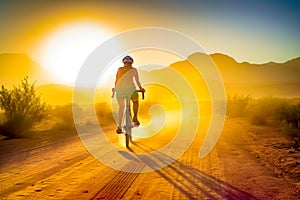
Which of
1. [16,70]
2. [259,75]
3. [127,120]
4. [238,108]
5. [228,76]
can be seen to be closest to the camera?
[127,120]

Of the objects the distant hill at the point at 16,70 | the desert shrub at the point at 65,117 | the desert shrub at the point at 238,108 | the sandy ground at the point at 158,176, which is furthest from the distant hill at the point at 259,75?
the sandy ground at the point at 158,176

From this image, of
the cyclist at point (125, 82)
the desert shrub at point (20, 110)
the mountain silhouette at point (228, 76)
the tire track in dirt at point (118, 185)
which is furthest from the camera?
the mountain silhouette at point (228, 76)

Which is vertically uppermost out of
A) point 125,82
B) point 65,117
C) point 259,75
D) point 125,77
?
point 259,75

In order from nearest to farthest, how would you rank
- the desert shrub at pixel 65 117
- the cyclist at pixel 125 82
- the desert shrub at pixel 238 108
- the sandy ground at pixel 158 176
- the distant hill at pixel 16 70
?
the sandy ground at pixel 158 176 < the cyclist at pixel 125 82 < the desert shrub at pixel 65 117 < the desert shrub at pixel 238 108 < the distant hill at pixel 16 70

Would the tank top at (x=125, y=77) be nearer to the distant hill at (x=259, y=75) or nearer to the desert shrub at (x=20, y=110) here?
the desert shrub at (x=20, y=110)

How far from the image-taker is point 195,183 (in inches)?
268

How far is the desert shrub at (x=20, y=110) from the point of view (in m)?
14.7

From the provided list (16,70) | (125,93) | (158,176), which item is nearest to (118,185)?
(158,176)

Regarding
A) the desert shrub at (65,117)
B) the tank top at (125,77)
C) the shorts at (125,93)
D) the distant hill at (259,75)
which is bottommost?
the desert shrub at (65,117)

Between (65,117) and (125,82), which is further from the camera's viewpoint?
(65,117)

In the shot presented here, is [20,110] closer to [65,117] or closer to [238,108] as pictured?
[65,117]

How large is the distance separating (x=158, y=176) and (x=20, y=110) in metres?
10.6

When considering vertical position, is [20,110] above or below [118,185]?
above

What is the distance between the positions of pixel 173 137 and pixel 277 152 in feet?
14.2
